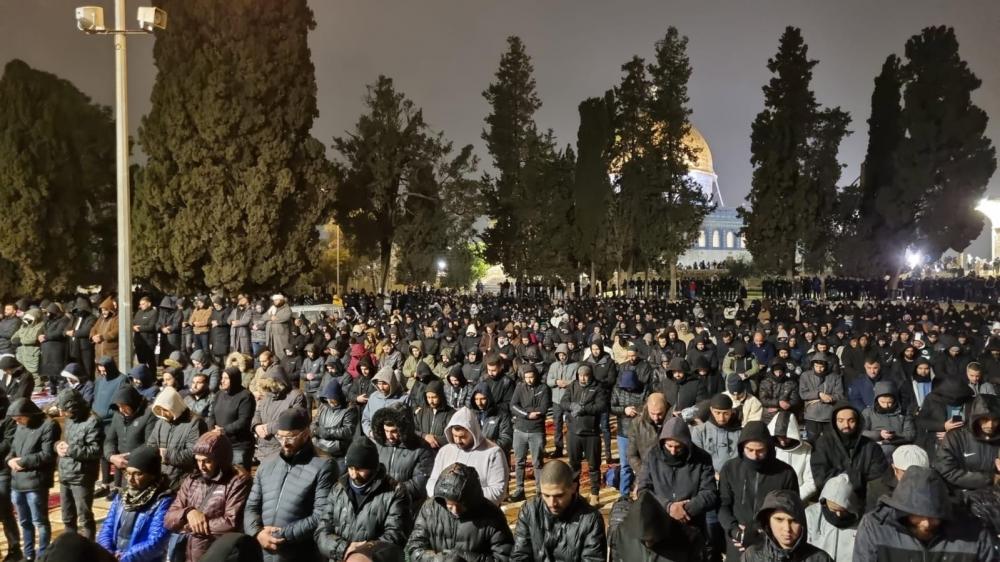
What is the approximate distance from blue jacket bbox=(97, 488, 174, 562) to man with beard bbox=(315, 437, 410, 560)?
3.00 feet

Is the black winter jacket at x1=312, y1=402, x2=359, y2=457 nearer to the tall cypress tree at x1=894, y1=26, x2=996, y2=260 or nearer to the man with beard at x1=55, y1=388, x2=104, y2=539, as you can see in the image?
the man with beard at x1=55, y1=388, x2=104, y2=539

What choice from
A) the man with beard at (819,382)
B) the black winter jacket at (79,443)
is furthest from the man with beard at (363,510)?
the man with beard at (819,382)

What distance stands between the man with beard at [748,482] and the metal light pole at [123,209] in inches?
320

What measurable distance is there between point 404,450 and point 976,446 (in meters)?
4.43

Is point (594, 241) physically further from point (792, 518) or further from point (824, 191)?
point (792, 518)

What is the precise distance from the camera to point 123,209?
1005cm

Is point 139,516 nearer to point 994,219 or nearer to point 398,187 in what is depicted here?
point 398,187

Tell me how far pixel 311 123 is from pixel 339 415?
19.8 meters

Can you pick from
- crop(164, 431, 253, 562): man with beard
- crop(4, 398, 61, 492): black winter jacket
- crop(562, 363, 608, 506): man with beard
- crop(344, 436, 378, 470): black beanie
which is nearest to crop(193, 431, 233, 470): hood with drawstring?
crop(164, 431, 253, 562): man with beard

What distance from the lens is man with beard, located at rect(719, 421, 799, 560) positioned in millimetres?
4828

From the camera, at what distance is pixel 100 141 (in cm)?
2738

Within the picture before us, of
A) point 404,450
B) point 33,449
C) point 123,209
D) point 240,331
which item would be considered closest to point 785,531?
point 404,450

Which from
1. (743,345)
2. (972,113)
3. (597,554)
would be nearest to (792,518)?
(597,554)

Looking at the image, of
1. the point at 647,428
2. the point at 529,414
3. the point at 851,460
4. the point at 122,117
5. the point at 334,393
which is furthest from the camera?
the point at 122,117
